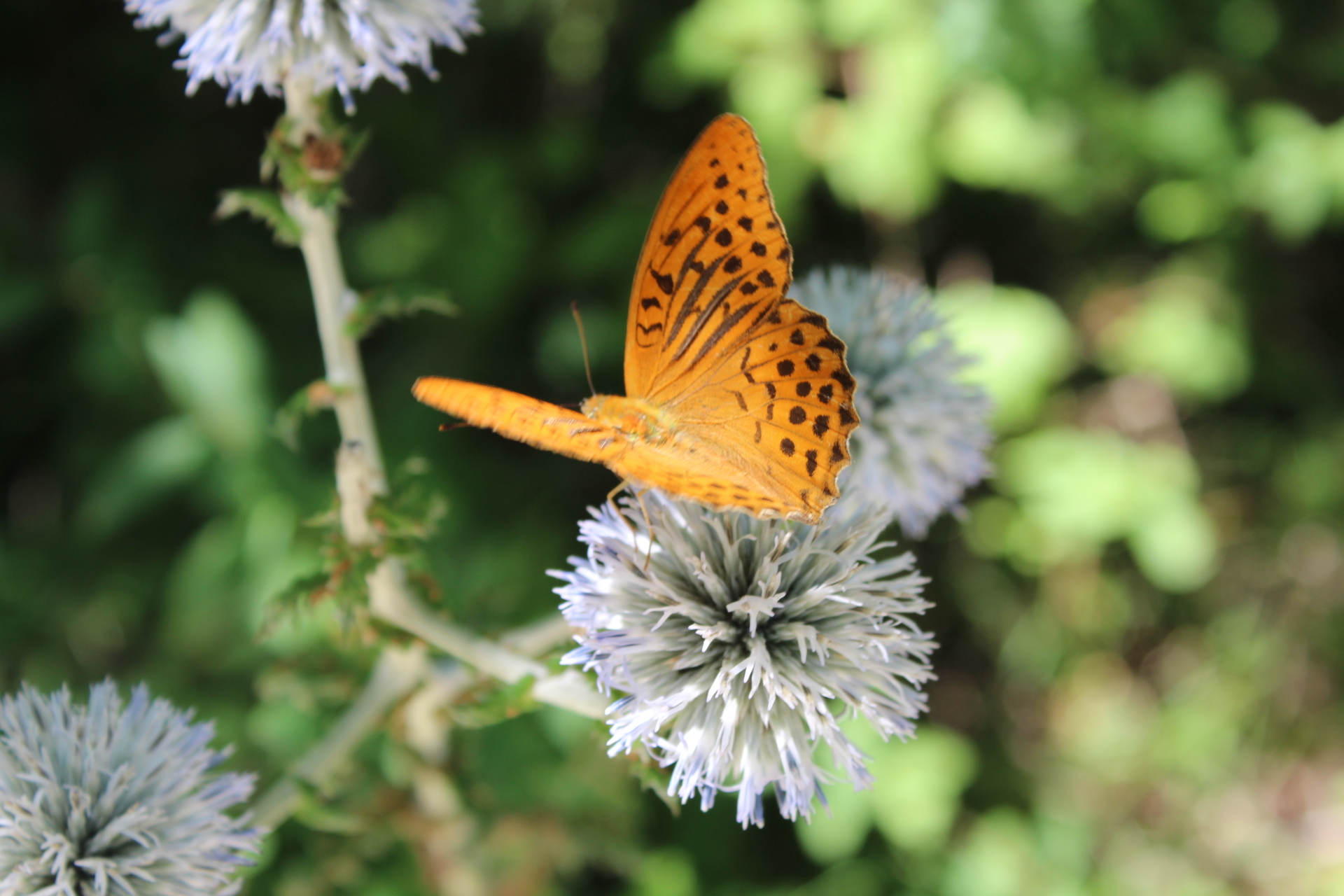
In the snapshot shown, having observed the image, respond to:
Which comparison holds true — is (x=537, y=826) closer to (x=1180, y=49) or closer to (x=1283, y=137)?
(x=1283, y=137)

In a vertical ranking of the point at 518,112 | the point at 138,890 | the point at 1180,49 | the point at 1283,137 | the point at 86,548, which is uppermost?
the point at 518,112

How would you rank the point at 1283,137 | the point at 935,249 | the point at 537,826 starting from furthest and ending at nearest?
the point at 935,249
the point at 1283,137
the point at 537,826

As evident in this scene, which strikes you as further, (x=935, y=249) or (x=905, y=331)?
(x=935, y=249)

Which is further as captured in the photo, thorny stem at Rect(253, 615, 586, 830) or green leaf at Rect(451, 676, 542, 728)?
thorny stem at Rect(253, 615, 586, 830)

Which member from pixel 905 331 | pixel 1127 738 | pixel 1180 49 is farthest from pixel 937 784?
pixel 1180 49

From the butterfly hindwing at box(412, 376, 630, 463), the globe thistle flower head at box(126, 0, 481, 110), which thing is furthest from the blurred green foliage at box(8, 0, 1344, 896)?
the globe thistle flower head at box(126, 0, 481, 110)

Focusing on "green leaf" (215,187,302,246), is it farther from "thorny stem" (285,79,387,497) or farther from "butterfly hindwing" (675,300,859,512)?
"butterfly hindwing" (675,300,859,512)

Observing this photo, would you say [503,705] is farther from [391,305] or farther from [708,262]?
[708,262]
